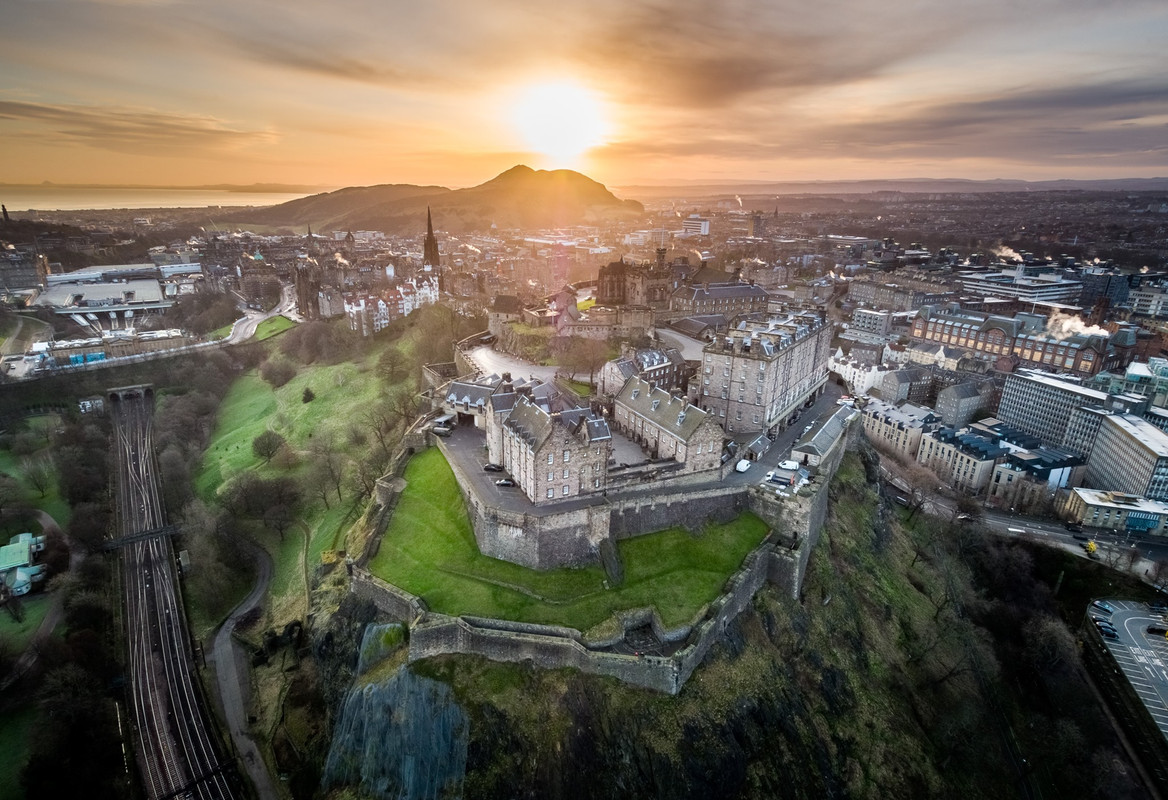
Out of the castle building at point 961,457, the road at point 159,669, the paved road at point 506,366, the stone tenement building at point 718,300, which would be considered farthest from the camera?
the stone tenement building at point 718,300

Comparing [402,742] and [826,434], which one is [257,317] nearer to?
[402,742]

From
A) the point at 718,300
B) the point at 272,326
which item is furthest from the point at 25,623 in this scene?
the point at 718,300

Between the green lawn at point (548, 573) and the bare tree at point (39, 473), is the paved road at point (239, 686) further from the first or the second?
the bare tree at point (39, 473)

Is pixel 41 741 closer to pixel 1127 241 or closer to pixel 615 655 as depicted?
pixel 615 655

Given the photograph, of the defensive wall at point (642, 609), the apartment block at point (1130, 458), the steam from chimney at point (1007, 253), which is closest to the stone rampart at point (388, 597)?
the defensive wall at point (642, 609)

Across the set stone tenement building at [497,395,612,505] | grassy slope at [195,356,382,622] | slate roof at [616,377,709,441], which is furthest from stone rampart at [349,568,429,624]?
slate roof at [616,377,709,441]
